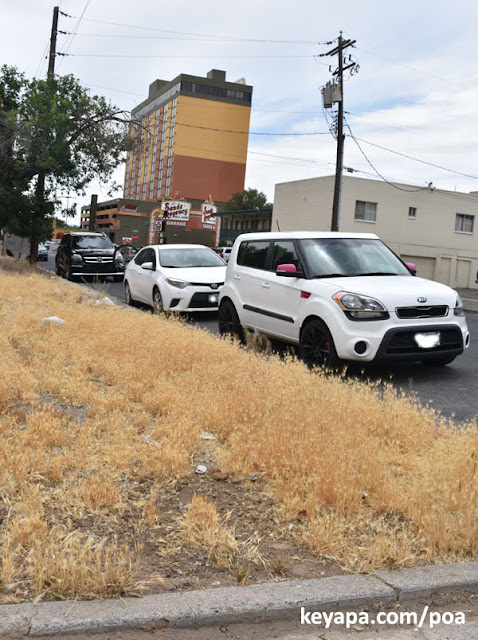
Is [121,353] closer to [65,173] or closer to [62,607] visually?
[62,607]

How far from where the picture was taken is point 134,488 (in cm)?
388

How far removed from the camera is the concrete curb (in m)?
2.51

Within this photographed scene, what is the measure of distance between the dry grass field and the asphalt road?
108 cm

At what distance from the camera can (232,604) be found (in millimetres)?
2662

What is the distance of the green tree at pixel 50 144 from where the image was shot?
22750 millimetres

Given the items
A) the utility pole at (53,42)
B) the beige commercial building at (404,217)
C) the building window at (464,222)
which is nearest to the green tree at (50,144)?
the utility pole at (53,42)

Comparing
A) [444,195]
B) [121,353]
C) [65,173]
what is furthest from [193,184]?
[121,353]

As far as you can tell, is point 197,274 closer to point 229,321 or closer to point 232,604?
point 229,321

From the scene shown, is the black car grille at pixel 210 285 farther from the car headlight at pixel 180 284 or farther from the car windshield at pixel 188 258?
the car windshield at pixel 188 258

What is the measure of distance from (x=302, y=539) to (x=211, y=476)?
1023 millimetres

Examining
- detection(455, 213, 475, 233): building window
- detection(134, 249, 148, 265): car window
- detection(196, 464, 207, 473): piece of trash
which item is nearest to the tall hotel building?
detection(455, 213, 475, 233): building window

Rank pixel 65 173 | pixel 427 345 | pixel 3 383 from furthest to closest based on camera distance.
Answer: pixel 65 173 → pixel 427 345 → pixel 3 383

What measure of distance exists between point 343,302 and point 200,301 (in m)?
5.85

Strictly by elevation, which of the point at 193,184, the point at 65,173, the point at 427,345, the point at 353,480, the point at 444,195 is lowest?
the point at 353,480
